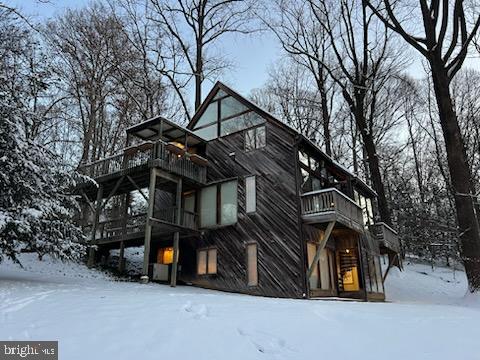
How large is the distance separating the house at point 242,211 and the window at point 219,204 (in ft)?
0.15

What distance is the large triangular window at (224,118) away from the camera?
632 inches

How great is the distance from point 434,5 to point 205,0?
46.6ft

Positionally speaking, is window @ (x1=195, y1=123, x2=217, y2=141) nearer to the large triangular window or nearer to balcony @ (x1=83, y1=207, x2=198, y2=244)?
the large triangular window

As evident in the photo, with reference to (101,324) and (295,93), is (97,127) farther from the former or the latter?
(101,324)

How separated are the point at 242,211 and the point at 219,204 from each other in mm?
1315

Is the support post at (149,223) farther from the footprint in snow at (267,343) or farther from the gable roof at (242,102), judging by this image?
the footprint in snow at (267,343)

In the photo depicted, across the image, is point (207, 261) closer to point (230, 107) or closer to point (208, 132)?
point (208, 132)

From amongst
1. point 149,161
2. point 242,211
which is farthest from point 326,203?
point 149,161

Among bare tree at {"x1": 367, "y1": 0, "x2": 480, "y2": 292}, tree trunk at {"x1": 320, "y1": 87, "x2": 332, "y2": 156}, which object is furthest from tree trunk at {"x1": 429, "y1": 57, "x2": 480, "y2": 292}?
tree trunk at {"x1": 320, "y1": 87, "x2": 332, "y2": 156}

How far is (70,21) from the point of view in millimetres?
20672

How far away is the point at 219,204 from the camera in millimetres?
15789

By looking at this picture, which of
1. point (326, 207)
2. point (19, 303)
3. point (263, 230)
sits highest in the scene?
point (326, 207)

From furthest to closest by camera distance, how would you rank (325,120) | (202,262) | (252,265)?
1. (325,120)
2. (202,262)
3. (252,265)

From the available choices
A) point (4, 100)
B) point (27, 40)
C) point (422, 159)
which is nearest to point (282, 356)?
point (4, 100)
